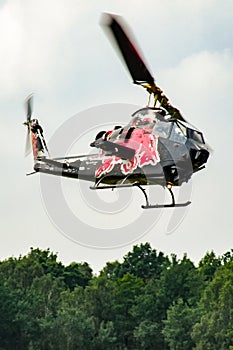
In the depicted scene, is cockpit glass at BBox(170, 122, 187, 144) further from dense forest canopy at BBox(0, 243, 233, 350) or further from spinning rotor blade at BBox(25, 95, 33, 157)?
dense forest canopy at BBox(0, 243, 233, 350)

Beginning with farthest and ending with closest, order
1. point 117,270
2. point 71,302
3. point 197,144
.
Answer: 1. point 117,270
2. point 71,302
3. point 197,144

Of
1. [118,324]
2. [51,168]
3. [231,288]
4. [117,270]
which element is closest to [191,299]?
[118,324]

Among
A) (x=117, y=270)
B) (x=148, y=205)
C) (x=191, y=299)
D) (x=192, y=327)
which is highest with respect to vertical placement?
(x=117, y=270)

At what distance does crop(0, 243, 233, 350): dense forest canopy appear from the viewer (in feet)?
218

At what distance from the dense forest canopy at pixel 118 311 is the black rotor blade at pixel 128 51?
127 ft

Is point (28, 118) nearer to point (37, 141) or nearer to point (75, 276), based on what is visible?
point (37, 141)

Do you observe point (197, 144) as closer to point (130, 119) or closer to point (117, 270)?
point (130, 119)

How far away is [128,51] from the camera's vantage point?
25500mm

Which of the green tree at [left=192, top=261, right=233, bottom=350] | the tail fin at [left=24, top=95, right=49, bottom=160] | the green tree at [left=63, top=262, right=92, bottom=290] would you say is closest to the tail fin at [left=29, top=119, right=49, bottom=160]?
the tail fin at [left=24, top=95, right=49, bottom=160]

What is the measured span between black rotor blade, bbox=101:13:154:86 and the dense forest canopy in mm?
Result: 38813

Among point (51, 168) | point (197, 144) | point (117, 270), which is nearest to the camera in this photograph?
point (197, 144)

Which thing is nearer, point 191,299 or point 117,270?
point 191,299

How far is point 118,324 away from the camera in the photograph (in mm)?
74125

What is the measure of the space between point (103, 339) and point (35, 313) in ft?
15.2
